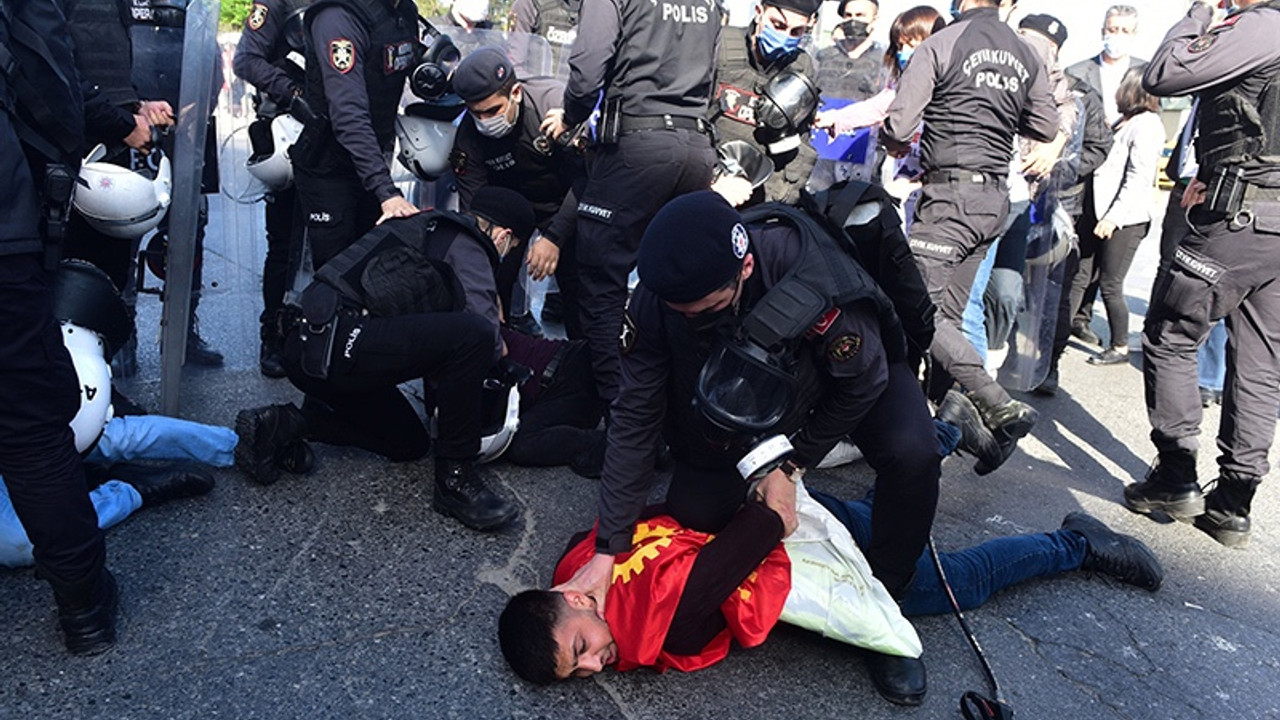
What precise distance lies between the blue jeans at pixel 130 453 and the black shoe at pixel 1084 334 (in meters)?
5.36

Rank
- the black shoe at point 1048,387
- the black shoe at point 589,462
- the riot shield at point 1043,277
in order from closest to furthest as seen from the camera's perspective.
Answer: the black shoe at point 589,462, the riot shield at point 1043,277, the black shoe at point 1048,387

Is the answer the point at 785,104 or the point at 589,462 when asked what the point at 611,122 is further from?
the point at 589,462

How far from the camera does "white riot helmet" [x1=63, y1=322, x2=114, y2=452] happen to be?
8.00ft

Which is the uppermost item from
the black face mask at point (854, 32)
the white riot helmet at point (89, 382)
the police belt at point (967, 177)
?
the black face mask at point (854, 32)

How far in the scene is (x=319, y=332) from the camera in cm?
282

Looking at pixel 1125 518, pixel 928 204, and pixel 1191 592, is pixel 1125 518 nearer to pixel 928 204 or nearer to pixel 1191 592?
pixel 1191 592

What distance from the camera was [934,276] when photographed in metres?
3.86

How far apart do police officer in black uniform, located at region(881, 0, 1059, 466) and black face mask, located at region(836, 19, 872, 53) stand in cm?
242

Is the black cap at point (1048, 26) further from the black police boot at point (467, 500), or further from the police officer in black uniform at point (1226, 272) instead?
the black police boot at point (467, 500)

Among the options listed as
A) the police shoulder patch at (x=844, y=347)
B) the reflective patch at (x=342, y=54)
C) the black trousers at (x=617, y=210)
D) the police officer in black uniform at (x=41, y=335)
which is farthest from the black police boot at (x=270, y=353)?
the police shoulder patch at (x=844, y=347)

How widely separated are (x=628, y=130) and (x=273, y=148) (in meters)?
1.51

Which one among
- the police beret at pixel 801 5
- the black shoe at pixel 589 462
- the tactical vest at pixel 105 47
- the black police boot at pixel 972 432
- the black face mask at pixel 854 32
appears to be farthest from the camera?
the black face mask at pixel 854 32

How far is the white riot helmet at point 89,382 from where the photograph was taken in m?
2.44

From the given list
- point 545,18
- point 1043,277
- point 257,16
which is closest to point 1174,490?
point 1043,277
